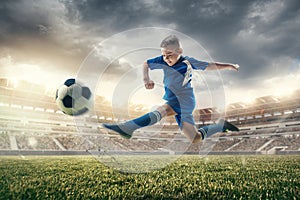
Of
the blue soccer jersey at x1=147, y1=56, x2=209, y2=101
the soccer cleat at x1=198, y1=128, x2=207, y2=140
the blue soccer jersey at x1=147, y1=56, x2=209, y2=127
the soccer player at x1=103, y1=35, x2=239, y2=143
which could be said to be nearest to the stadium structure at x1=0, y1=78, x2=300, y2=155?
the soccer cleat at x1=198, y1=128, x2=207, y2=140

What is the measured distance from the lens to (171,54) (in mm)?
4277

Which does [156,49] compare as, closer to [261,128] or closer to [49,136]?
[49,136]

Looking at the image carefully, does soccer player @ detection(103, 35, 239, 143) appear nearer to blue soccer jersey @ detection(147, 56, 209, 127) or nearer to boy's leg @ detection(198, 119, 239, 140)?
blue soccer jersey @ detection(147, 56, 209, 127)

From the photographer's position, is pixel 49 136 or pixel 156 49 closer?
pixel 156 49

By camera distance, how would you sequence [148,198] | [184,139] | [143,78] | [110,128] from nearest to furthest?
[148,198]
[110,128]
[143,78]
[184,139]

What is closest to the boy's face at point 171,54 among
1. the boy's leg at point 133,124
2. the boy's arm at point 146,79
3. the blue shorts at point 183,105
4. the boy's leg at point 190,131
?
the boy's arm at point 146,79

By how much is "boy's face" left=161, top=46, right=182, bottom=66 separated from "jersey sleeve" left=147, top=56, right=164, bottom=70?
0.16 metres

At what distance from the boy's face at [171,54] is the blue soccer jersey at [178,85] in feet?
0.33

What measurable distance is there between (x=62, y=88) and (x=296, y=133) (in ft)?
121

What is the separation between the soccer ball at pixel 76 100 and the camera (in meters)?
4.36

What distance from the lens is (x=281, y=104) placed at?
35.3 m

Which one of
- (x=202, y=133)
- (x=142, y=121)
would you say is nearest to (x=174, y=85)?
(x=142, y=121)

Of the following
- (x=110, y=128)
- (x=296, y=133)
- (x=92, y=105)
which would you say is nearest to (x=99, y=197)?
(x=110, y=128)

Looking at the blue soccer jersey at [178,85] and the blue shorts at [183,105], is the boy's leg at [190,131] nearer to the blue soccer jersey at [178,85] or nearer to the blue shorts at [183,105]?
the blue shorts at [183,105]
